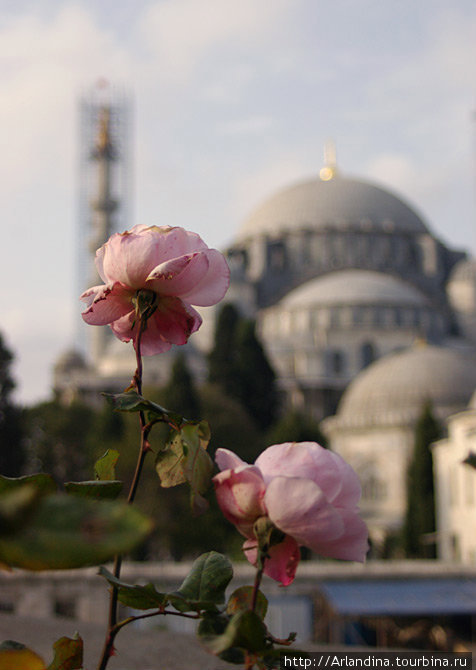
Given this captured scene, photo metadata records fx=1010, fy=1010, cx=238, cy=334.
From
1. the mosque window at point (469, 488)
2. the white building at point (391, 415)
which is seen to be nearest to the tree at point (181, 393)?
the white building at point (391, 415)

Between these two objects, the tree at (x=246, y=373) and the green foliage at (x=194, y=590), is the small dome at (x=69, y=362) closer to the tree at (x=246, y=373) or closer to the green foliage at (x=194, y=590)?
the tree at (x=246, y=373)

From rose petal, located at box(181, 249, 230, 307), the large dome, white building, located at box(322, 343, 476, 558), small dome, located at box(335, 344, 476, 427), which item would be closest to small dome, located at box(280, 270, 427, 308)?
the large dome

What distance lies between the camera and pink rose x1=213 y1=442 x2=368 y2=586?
1100 mm

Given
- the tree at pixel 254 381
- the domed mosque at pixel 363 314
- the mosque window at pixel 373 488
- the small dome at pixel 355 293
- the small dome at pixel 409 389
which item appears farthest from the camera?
the small dome at pixel 355 293

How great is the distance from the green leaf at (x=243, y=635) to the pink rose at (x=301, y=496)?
11 centimetres

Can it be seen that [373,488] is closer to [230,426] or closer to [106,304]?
[230,426]

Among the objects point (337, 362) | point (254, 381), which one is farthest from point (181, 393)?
point (337, 362)

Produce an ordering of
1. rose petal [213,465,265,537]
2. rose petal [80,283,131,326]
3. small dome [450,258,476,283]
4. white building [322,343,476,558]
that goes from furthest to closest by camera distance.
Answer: small dome [450,258,476,283], white building [322,343,476,558], rose petal [80,283,131,326], rose petal [213,465,265,537]

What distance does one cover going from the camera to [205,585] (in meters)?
1.24

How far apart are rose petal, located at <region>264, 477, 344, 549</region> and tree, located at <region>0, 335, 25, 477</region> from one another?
25.5 m

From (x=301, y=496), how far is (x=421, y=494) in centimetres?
2715

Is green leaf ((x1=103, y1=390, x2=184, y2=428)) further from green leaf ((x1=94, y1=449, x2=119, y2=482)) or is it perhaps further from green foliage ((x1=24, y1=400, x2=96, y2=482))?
green foliage ((x1=24, y1=400, x2=96, y2=482))

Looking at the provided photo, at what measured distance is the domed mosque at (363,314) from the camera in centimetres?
3284

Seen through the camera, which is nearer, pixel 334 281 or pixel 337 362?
pixel 337 362
